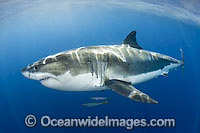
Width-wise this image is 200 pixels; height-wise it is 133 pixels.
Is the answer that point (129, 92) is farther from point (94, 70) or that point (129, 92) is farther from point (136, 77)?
point (136, 77)

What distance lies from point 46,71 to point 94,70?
96cm

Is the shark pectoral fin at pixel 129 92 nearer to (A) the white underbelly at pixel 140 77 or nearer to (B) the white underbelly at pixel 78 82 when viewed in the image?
(B) the white underbelly at pixel 78 82

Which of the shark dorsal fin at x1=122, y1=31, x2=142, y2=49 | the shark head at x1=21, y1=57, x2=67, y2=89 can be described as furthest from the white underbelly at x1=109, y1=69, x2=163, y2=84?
the shark head at x1=21, y1=57, x2=67, y2=89

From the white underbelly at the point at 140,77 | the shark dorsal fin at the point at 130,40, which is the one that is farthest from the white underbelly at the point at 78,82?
the shark dorsal fin at the point at 130,40

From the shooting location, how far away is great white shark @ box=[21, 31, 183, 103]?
8.28 ft

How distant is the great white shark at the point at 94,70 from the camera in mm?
2523

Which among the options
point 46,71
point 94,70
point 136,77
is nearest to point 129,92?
point 94,70

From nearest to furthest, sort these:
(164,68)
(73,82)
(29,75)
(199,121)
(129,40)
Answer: (29,75) < (73,82) < (129,40) < (164,68) < (199,121)

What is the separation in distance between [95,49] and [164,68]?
2789 mm

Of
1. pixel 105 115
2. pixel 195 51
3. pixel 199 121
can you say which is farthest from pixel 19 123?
pixel 195 51

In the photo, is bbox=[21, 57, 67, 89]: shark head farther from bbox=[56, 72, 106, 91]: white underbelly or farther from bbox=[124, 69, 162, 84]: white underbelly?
bbox=[124, 69, 162, 84]: white underbelly

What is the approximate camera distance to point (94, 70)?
294 cm

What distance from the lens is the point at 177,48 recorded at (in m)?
40.1

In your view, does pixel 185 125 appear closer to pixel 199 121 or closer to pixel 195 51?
pixel 199 121
